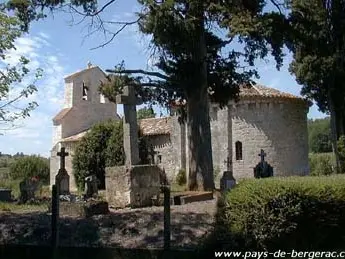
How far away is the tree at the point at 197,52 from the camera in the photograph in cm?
1453

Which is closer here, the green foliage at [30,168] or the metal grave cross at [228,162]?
the metal grave cross at [228,162]

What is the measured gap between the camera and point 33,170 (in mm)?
40312

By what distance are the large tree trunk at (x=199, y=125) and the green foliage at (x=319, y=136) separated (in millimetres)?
53975

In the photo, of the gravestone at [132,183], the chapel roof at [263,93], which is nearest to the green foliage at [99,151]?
the chapel roof at [263,93]

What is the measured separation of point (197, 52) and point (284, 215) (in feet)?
35.5

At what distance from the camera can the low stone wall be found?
12.5 m

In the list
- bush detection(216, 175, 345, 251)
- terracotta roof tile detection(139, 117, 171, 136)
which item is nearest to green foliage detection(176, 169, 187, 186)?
terracotta roof tile detection(139, 117, 171, 136)

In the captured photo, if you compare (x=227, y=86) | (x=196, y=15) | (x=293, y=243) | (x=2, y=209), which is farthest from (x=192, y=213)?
(x=227, y=86)

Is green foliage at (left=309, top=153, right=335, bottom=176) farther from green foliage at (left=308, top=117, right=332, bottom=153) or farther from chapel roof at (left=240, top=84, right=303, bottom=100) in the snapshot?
green foliage at (left=308, top=117, right=332, bottom=153)

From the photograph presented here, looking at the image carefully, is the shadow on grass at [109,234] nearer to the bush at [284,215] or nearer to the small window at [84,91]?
the bush at [284,215]

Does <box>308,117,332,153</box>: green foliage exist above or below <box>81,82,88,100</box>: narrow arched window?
below

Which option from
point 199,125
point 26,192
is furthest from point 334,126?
point 26,192

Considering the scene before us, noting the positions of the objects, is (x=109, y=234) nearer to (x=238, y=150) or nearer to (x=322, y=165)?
(x=238, y=150)

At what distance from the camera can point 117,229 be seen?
932 centimetres
